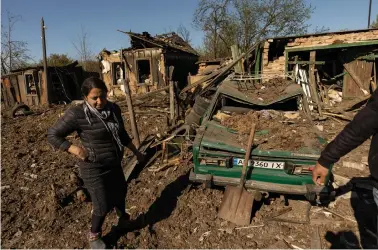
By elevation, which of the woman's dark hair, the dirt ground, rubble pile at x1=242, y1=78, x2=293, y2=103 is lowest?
the dirt ground

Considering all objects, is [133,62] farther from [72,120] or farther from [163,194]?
[72,120]

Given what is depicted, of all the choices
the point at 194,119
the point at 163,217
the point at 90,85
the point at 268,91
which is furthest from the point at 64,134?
the point at 194,119

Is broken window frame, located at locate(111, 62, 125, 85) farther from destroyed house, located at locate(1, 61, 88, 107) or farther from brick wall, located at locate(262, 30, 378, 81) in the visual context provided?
brick wall, located at locate(262, 30, 378, 81)

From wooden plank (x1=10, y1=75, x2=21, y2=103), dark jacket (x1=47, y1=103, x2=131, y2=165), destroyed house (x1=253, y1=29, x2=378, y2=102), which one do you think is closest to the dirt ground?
dark jacket (x1=47, y1=103, x2=131, y2=165)

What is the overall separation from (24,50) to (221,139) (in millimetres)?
25712

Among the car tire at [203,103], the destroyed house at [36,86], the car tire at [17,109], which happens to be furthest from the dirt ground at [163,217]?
the destroyed house at [36,86]

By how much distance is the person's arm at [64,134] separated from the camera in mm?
2615

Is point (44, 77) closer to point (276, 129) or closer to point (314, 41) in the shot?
point (314, 41)

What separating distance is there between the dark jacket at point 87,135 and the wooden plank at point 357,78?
10.8 metres

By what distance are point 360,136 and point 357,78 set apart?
10.6 meters

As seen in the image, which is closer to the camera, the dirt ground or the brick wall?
the dirt ground

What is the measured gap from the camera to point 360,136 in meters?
1.73

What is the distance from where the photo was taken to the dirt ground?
133 inches

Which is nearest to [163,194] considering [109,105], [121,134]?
[121,134]
